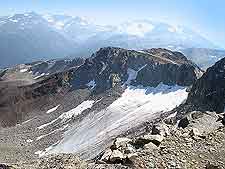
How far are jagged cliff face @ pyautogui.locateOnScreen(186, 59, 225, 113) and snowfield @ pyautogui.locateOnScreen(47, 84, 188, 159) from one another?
900cm

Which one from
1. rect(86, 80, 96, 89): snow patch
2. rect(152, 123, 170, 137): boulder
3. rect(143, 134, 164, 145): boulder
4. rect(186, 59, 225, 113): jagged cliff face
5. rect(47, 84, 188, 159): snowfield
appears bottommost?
rect(86, 80, 96, 89): snow patch

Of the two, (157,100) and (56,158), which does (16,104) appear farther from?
(56,158)

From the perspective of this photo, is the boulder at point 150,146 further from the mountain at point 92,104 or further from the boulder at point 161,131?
the mountain at point 92,104

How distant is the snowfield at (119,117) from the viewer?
99.8m

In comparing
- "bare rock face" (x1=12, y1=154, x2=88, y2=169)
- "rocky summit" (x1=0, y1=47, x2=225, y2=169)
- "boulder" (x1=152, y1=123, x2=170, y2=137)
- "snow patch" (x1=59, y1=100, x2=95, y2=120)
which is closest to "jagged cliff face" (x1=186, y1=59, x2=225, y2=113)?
"rocky summit" (x1=0, y1=47, x2=225, y2=169)

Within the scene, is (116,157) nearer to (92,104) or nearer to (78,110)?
(78,110)

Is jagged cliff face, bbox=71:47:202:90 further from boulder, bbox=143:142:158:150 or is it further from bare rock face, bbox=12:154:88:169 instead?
bare rock face, bbox=12:154:88:169

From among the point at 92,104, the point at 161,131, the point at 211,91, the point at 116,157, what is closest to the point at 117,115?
the point at 92,104

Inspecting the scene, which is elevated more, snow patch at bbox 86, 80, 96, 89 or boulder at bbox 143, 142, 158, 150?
boulder at bbox 143, 142, 158, 150

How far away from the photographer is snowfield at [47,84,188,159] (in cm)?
9975

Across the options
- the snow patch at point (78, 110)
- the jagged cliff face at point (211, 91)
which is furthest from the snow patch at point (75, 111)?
the jagged cliff face at point (211, 91)

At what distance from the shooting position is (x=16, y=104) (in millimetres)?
165500

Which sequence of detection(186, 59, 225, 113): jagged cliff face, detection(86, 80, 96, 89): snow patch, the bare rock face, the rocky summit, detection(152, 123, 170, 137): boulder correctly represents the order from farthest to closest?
detection(86, 80, 96, 89): snow patch, detection(186, 59, 225, 113): jagged cliff face, detection(152, 123, 170, 137): boulder, the rocky summit, the bare rock face

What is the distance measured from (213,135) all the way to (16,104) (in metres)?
144
